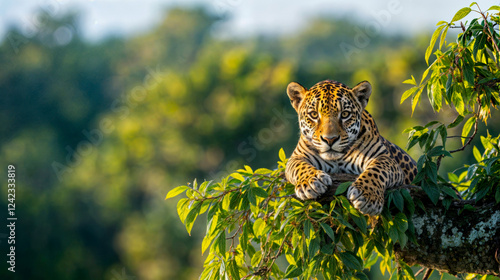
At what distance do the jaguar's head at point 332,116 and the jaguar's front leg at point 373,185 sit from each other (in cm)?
32

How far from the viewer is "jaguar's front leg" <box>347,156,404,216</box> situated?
4.82 metres

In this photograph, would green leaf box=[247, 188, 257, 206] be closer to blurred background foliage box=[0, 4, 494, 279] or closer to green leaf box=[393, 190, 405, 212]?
green leaf box=[393, 190, 405, 212]

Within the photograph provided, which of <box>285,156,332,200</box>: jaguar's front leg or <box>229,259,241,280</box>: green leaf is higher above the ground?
<box>285,156,332,200</box>: jaguar's front leg

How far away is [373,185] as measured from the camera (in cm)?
501

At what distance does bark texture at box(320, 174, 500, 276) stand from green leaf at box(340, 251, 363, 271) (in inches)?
18.7

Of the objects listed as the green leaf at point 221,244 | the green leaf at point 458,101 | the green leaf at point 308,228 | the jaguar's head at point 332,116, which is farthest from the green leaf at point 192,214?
the green leaf at point 458,101

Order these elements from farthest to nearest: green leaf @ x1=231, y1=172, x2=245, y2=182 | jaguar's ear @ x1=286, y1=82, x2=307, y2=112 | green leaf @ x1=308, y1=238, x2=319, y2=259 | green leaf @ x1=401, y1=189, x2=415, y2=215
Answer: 1. jaguar's ear @ x1=286, y1=82, x2=307, y2=112
2. green leaf @ x1=231, y1=172, x2=245, y2=182
3. green leaf @ x1=401, y1=189, x2=415, y2=215
4. green leaf @ x1=308, y1=238, x2=319, y2=259

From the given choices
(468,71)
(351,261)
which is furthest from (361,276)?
(468,71)

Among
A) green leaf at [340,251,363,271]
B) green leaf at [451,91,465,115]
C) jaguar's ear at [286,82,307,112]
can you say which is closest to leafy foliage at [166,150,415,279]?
green leaf at [340,251,363,271]

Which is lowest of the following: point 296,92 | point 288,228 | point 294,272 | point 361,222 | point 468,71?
point 294,272

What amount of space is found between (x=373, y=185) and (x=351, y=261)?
61 centimetres

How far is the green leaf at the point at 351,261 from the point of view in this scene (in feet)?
15.4

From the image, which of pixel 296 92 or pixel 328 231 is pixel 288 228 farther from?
pixel 296 92

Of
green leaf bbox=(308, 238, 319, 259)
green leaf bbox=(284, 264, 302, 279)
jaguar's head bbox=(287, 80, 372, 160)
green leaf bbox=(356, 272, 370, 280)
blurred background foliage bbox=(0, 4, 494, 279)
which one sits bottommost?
green leaf bbox=(356, 272, 370, 280)
